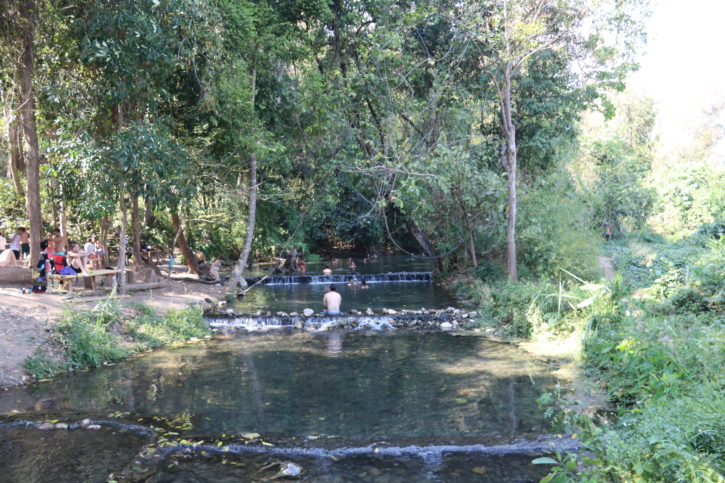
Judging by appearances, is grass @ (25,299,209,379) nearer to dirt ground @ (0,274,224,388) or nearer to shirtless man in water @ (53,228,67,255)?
dirt ground @ (0,274,224,388)

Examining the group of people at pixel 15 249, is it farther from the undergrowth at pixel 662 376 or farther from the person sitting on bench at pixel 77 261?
the undergrowth at pixel 662 376

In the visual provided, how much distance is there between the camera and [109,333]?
445 inches

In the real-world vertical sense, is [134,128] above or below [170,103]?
below

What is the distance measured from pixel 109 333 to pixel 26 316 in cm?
159

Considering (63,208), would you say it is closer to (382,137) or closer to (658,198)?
(382,137)

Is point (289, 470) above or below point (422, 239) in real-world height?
below

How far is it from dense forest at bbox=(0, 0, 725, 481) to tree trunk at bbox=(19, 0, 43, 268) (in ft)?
0.18

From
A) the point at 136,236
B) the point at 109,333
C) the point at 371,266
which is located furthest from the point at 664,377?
the point at 371,266

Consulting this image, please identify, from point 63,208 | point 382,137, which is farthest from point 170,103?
point 382,137

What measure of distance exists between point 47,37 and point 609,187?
25.0 m

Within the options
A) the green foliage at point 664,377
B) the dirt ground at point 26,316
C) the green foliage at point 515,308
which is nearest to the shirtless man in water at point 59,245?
the dirt ground at point 26,316

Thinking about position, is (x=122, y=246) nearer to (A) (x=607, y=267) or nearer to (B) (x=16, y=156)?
(B) (x=16, y=156)

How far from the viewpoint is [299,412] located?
7.91 metres

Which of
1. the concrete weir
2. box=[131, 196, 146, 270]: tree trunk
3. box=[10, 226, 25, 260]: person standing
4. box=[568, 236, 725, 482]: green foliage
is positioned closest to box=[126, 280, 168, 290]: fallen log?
box=[131, 196, 146, 270]: tree trunk
